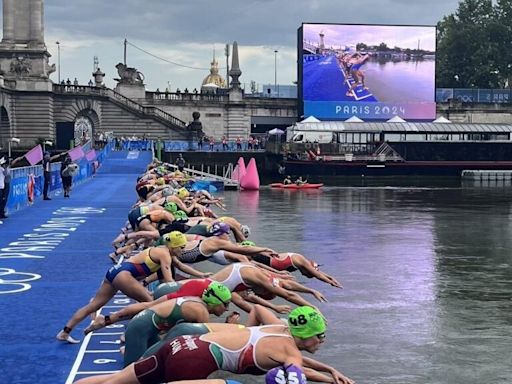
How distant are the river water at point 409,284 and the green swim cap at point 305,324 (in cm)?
316

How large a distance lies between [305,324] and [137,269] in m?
4.69

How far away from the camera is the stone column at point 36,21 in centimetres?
7644

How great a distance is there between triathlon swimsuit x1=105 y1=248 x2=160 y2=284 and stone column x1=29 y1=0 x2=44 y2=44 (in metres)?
68.7

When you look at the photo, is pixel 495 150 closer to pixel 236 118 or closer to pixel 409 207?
pixel 236 118

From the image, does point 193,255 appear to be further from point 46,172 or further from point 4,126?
point 4,126

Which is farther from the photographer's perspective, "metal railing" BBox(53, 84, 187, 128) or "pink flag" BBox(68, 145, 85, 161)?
"metal railing" BBox(53, 84, 187, 128)

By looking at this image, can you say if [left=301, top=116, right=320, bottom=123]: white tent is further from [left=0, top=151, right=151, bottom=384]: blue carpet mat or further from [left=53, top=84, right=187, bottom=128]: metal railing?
[left=0, top=151, right=151, bottom=384]: blue carpet mat

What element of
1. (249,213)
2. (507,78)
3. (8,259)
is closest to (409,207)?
(249,213)

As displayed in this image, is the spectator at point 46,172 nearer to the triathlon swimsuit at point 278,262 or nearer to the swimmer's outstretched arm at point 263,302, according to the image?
the triathlon swimsuit at point 278,262

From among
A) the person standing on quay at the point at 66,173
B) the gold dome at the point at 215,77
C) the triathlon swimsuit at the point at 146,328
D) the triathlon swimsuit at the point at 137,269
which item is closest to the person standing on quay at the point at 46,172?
the person standing on quay at the point at 66,173

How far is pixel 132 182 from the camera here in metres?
50.9

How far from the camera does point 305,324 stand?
8133mm

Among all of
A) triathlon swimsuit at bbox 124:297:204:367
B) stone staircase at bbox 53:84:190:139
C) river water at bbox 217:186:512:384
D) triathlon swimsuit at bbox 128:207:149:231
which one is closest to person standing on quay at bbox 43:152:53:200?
river water at bbox 217:186:512:384

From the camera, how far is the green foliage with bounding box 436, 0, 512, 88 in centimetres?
11206
